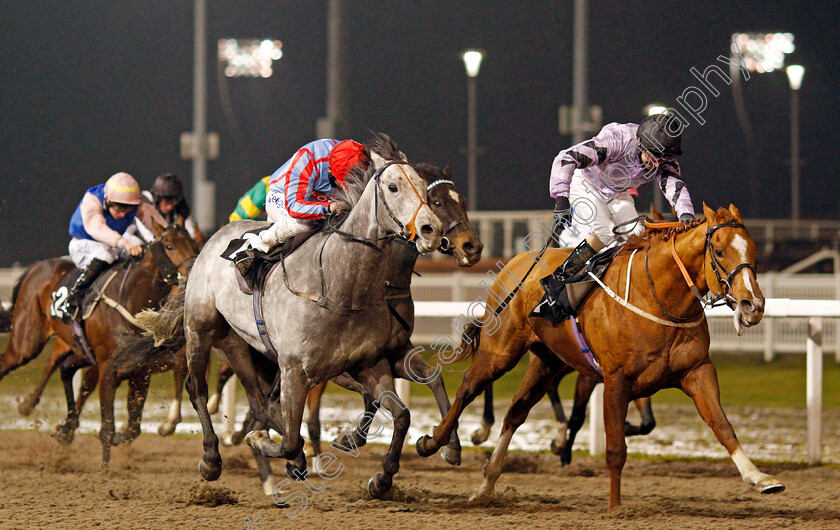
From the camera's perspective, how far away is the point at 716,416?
12.8 feet

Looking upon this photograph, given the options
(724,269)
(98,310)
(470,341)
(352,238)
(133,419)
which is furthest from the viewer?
(98,310)

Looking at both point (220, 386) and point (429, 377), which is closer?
point (429, 377)

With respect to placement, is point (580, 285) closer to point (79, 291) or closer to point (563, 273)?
point (563, 273)

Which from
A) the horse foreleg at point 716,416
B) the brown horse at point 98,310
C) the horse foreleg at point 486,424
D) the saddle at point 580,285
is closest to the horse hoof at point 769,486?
the horse foreleg at point 716,416

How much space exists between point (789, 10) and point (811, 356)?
19622 millimetres

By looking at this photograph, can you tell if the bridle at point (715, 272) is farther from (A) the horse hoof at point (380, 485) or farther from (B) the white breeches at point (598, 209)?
(A) the horse hoof at point (380, 485)

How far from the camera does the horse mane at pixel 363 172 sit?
4203mm

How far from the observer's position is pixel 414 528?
3.95 metres

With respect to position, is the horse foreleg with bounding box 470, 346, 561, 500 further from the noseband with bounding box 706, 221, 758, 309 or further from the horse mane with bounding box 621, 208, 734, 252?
the noseband with bounding box 706, 221, 758, 309

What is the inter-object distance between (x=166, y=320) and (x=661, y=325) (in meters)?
2.68

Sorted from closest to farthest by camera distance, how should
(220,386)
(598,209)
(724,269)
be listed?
(724,269), (598,209), (220,386)

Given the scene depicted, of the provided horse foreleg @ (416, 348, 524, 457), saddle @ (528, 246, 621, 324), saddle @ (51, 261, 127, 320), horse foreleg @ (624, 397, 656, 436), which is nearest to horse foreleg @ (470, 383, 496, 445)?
horse foreleg @ (416, 348, 524, 457)

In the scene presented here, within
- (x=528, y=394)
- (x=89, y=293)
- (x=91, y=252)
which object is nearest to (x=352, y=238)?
(x=528, y=394)

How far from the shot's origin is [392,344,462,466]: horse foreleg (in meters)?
4.39
